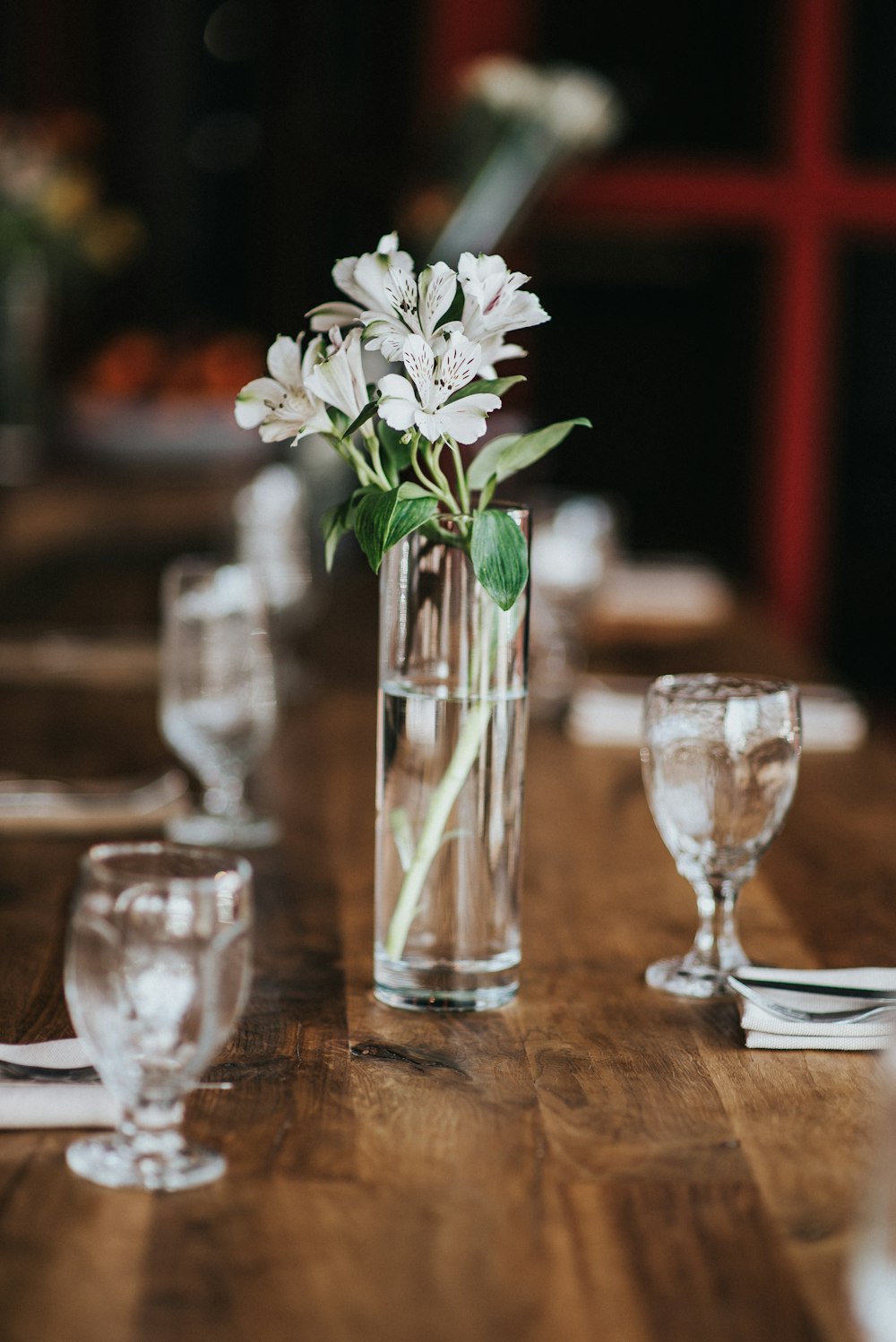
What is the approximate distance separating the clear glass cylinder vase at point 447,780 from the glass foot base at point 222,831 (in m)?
0.37

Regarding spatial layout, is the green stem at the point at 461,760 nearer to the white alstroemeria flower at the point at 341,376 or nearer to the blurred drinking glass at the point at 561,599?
the white alstroemeria flower at the point at 341,376

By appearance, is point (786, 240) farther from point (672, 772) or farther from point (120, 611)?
point (672, 772)

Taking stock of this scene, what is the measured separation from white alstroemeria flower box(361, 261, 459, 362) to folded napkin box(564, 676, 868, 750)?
0.90m

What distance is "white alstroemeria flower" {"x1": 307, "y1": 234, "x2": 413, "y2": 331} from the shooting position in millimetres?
863

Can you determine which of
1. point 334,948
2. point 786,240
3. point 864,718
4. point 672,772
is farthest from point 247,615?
point 786,240

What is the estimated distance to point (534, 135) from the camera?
10.0 ft

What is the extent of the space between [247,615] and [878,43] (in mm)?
3304

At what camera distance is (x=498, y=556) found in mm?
896

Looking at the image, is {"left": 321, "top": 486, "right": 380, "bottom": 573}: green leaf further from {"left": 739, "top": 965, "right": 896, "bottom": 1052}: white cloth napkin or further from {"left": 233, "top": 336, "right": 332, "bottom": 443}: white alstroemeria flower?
{"left": 739, "top": 965, "right": 896, "bottom": 1052}: white cloth napkin

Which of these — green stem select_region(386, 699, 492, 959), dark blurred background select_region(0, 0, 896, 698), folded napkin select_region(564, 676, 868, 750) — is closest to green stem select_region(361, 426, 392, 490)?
green stem select_region(386, 699, 492, 959)

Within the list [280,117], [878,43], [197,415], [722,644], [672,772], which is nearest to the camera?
[672,772]

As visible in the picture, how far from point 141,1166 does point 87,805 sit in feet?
2.22

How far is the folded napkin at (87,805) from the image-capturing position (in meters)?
1.34

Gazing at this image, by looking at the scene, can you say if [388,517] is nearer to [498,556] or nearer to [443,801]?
[498,556]
